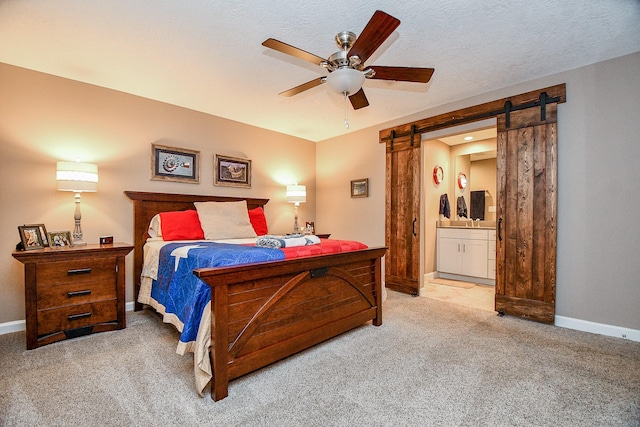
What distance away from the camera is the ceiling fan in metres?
1.68

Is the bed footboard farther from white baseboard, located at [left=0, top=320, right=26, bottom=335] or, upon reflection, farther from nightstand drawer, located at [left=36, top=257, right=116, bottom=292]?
white baseboard, located at [left=0, top=320, right=26, bottom=335]

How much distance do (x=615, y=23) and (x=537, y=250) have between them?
6.42 ft

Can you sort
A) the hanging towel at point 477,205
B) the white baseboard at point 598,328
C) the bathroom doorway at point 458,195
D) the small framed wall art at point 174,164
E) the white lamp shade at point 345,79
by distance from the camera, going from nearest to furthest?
the white lamp shade at point 345,79, the white baseboard at point 598,328, the small framed wall art at point 174,164, the bathroom doorway at point 458,195, the hanging towel at point 477,205

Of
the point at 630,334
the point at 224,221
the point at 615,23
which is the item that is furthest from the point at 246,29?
the point at 630,334

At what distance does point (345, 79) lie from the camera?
6.27 feet

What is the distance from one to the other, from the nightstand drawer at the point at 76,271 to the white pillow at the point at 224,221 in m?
0.96

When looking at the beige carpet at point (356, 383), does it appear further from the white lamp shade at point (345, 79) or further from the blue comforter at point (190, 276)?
the white lamp shade at point (345, 79)

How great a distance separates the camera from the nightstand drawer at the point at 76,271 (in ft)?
7.80

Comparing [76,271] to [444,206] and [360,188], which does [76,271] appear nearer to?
[360,188]

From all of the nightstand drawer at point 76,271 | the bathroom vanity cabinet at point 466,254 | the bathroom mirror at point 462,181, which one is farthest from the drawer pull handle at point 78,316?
the bathroom mirror at point 462,181

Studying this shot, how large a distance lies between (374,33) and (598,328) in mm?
3195

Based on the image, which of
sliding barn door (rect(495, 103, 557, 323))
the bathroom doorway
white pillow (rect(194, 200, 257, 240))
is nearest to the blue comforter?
white pillow (rect(194, 200, 257, 240))

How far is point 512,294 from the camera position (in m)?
3.08

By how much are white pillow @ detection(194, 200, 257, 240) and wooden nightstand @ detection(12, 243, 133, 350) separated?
0.84 meters
